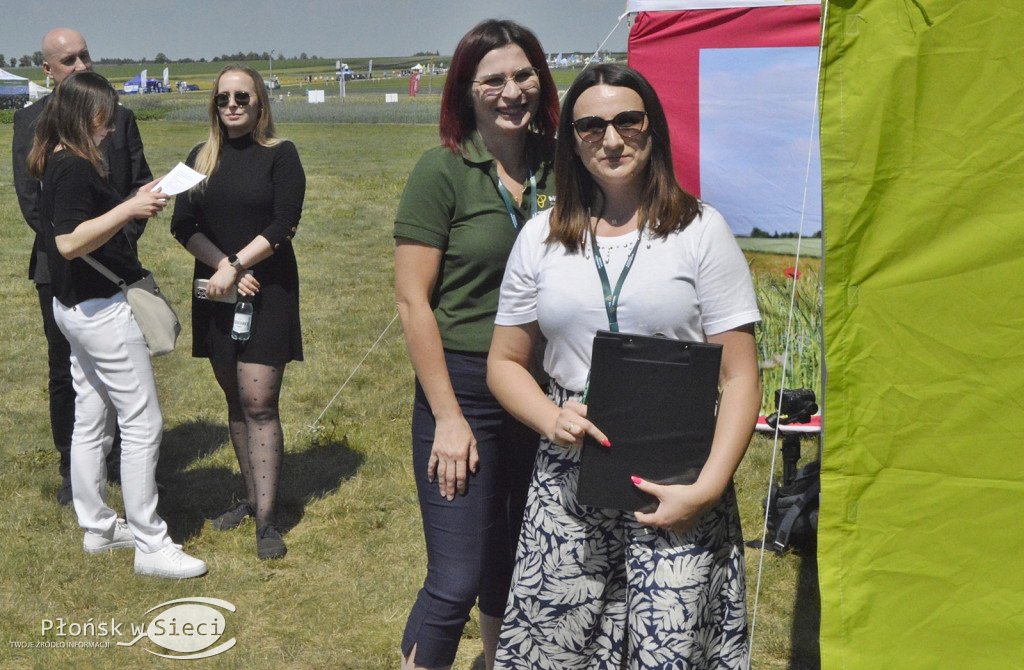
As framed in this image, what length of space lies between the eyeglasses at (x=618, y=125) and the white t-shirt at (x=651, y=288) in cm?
20

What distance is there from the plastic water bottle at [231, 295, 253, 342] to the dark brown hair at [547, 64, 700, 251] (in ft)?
6.62

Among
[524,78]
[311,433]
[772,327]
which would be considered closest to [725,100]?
[772,327]

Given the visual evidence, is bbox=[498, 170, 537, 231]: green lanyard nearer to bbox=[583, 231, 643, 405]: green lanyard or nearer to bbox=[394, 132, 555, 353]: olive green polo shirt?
bbox=[394, 132, 555, 353]: olive green polo shirt

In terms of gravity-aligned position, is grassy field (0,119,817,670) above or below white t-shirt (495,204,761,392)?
below

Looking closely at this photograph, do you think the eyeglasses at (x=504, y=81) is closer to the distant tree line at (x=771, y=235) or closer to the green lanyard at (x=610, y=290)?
the green lanyard at (x=610, y=290)

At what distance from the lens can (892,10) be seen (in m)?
1.86

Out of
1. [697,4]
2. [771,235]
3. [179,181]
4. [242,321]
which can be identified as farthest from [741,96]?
[179,181]

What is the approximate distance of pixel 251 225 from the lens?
12.4 feet

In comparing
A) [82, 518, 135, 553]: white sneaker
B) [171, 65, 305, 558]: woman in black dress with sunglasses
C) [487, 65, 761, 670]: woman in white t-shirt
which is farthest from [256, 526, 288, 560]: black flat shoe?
[487, 65, 761, 670]: woman in white t-shirt

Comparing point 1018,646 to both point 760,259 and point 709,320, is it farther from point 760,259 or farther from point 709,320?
point 760,259

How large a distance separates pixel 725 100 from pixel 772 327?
134 centimetres

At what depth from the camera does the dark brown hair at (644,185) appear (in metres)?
1.92

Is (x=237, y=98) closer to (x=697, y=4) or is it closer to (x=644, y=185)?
(x=644, y=185)

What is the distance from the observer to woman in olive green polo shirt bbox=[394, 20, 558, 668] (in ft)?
7.45
